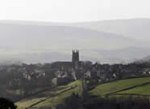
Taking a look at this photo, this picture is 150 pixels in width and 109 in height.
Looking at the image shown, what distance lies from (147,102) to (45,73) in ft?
228

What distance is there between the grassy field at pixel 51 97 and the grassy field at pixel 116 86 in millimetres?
5942

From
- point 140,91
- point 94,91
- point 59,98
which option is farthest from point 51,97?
point 140,91

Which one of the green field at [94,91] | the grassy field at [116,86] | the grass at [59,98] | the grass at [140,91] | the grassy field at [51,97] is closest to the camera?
the grass at [140,91]

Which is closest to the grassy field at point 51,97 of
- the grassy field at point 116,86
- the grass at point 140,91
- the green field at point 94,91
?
the green field at point 94,91

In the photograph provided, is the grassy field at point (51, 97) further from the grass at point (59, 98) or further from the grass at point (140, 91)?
the grass at point (140, 91)

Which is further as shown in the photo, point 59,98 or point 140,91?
point 59,98

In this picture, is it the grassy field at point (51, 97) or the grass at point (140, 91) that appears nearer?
the grass at point (140, 91)

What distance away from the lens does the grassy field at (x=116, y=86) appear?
140375mm

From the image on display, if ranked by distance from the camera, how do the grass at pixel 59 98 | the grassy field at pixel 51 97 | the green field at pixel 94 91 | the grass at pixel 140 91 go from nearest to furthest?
the grass at pixel 140 91 → the green field at pixel 94 91 → the grass at pixel 59 98 → the grassy field at pixel 51 97

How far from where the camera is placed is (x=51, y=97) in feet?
484

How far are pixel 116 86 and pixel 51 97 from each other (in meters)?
18.9

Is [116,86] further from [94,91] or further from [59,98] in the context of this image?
[59,98]

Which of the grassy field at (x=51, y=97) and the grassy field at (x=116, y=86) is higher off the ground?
the grassy field at (x=116, y=86)

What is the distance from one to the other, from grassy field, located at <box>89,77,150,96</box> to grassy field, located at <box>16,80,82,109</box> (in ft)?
19.5
